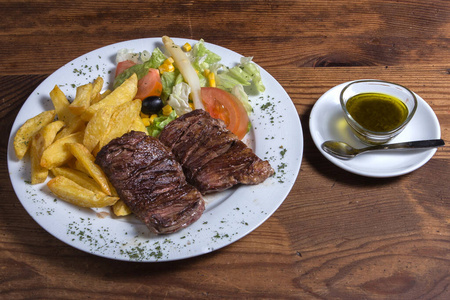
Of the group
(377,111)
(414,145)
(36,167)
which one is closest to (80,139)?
(36,167)

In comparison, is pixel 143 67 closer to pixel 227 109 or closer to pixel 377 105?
pixel 227 109

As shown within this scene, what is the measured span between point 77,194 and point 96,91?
1315 millimetres

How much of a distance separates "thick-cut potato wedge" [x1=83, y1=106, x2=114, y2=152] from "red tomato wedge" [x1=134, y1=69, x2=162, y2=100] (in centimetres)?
83

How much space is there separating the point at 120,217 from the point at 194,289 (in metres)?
0.97

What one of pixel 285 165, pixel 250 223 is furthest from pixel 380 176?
pixel 250 223

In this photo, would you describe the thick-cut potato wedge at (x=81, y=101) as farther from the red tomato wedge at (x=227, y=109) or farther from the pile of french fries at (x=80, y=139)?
the red tomato wedge at (x=227, y=109)

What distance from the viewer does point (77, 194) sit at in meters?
3.76

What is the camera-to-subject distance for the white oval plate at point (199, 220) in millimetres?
3682

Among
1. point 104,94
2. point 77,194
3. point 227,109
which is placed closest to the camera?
point 77,194

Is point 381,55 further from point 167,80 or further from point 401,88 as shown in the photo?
point 167,80

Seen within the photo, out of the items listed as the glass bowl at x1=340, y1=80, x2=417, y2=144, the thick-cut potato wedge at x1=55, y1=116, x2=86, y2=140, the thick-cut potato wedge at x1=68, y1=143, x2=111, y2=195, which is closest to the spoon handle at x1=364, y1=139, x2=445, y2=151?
the glass bowl at x1=340, y1=80, x2=417, y2=144

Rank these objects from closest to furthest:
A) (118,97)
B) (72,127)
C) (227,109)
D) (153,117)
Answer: (72,127)
(118,97)
(227,109)
(153,117)

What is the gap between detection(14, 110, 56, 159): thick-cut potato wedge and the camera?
13.6 feet

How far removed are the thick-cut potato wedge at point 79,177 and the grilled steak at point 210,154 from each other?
32.3 inches
